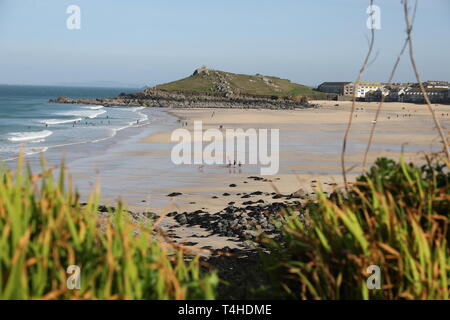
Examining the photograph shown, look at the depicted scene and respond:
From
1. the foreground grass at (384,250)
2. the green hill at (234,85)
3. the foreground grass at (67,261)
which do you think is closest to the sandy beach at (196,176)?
the foreground grass at (384,250)

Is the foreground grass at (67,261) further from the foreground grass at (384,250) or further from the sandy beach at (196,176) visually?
the sandy beach at (196,176)

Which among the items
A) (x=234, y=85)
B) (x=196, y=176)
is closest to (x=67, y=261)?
(x=196, y=176)

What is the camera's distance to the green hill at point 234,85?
437 ft

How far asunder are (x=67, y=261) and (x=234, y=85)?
143m

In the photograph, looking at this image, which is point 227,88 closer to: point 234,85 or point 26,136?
point 234,85

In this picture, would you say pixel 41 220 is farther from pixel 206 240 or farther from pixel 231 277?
pixel 206 240

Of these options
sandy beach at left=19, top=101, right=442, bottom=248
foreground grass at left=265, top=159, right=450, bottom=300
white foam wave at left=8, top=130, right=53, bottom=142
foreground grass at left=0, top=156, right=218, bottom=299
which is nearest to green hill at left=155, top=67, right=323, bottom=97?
white foam wave at left=8, top=130, right=53, bottom=142

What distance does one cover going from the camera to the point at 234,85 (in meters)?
144

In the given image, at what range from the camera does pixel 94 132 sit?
3378cm

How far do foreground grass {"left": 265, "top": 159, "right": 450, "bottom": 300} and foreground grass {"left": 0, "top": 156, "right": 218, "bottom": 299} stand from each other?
90cm

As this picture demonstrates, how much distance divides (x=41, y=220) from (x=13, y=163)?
693 inches

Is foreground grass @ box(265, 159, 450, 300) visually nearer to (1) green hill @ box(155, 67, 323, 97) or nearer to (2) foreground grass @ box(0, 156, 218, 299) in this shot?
(2) foreground grass @ box(0, 156, 218, 299)
